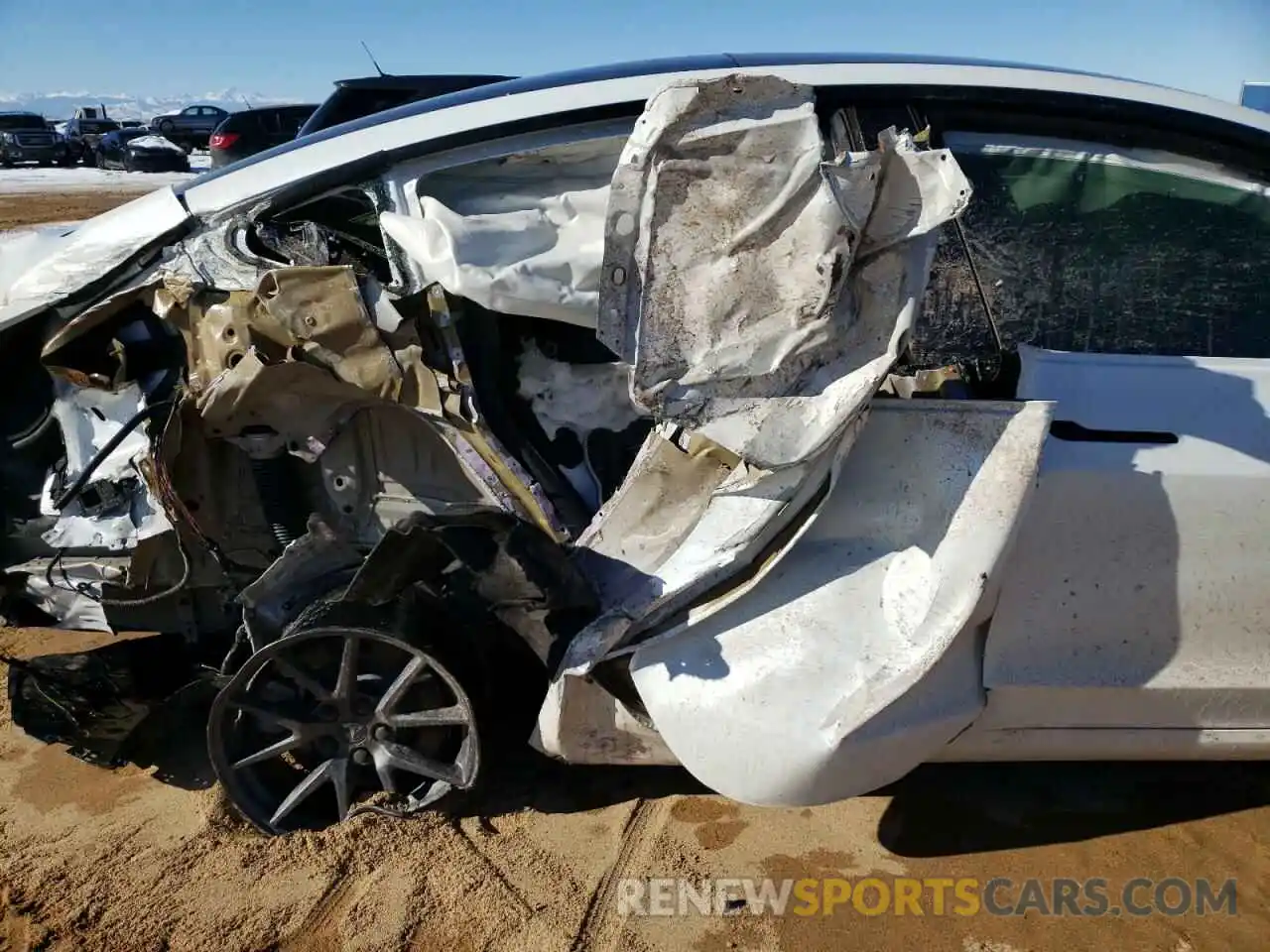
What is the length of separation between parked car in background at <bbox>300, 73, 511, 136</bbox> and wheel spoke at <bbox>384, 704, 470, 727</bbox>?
373 centimetres

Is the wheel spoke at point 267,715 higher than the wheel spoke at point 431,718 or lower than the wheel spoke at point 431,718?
higher

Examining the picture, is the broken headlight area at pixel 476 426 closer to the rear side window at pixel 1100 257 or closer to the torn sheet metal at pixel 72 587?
the torn sheet metal at pixel 72 587

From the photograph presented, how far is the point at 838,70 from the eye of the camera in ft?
8.68

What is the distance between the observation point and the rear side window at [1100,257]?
2574 mm

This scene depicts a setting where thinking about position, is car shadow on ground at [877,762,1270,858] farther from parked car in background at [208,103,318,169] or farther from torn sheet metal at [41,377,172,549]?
parked car in background at [208,103,318,169]

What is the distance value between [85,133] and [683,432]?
109 feet

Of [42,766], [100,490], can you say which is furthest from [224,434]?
[42,766]

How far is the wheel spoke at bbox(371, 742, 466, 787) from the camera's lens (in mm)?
2574

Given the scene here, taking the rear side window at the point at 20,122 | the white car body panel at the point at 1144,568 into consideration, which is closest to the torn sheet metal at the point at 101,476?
the white car body panel at the point at 1144,568

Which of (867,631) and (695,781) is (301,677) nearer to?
(695,781)

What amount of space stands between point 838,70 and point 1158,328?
3.56 feet

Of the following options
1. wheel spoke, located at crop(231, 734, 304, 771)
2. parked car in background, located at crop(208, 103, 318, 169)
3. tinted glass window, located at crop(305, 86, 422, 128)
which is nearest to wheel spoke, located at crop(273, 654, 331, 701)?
wheel spoke, located at crop(231, 734, 304, 771)

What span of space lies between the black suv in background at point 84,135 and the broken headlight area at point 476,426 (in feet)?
93.4

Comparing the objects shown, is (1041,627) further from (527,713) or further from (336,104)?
(336,104)
